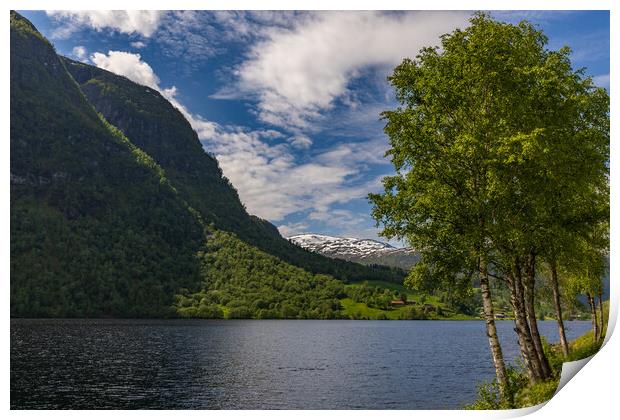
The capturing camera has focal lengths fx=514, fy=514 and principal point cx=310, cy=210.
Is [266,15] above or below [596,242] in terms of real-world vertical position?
above

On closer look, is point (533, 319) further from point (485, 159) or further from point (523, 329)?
point (485, 159)

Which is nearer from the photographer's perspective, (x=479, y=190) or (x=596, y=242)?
(x=479, y=190)

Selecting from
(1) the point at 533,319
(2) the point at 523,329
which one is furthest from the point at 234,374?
(2) the point at 523,329

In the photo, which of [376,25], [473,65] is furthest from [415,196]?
[376,25]

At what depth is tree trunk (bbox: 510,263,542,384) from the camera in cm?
2306

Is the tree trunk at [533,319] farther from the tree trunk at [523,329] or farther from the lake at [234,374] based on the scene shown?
the lake at [234,374]

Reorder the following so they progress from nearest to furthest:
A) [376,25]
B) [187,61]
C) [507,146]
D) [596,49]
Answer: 1. [507,146]
2. [596,49]
3. [376,25]
4. [187,61]

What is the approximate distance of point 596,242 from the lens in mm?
28953

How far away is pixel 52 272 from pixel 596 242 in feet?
658

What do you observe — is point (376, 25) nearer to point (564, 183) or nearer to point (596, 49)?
point (596, 49)

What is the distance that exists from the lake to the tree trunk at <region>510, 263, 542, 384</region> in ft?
60.5

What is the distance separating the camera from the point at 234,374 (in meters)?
62.7
